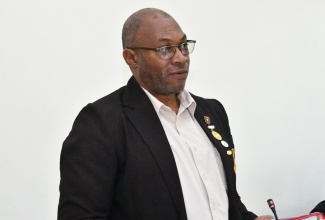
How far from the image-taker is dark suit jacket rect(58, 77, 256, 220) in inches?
39.8

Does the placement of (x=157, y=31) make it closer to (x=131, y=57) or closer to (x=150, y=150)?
(x=131, y=57)

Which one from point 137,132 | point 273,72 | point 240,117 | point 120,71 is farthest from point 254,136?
point 137,132

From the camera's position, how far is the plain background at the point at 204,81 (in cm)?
156

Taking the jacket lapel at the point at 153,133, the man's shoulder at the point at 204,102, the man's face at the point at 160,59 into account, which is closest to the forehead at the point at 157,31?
the man's face at the point at 160,59

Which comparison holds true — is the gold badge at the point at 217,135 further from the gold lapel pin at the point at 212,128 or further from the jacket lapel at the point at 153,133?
the jacket lapel at the point at 153,133

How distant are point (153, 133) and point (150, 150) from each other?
0.06 metres

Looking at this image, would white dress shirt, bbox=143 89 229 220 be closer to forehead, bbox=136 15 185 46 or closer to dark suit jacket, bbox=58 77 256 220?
dark suit jacket, bbox=58 77 256 220

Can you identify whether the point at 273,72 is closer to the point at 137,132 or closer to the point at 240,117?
the point at 240,117

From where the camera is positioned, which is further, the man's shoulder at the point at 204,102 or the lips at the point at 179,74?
the man's shoulder at the point at 204,102

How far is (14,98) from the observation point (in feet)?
5.07

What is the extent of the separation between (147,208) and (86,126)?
0.93 feet

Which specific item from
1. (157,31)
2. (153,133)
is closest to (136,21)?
(157,31)

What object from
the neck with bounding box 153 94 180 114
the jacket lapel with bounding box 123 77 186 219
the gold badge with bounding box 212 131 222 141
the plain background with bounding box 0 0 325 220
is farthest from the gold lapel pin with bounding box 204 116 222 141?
the plain background with bounding box 0 0 325 220

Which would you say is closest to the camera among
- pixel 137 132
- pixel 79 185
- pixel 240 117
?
pixel 79 185
